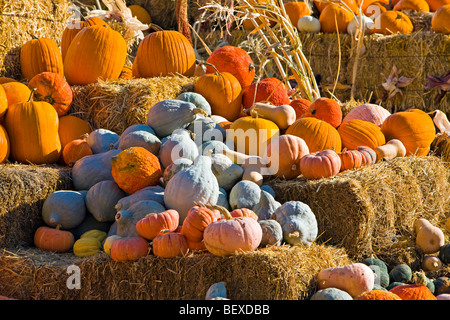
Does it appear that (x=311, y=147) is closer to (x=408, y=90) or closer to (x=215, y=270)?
(x=215, y=270)

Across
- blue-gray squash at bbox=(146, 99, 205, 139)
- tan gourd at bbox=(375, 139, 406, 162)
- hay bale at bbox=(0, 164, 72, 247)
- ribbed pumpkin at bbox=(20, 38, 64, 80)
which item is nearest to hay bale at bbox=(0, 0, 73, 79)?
ribbed pumpkin at bbox=(20, 38, 64, 80)

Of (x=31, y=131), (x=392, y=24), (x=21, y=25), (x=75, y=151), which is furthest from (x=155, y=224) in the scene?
(x=392, y=24)

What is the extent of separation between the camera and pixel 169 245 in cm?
317

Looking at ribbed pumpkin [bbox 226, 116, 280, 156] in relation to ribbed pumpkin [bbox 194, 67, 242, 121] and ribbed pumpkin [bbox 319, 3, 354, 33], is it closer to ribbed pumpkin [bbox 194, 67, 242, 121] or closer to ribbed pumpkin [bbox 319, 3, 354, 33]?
ribbed pumpkin [bbox 194, 67, 242, 121]

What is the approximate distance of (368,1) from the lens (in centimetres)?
830

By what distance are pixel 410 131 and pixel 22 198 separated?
3.03m

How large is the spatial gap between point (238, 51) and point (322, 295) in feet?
10.1

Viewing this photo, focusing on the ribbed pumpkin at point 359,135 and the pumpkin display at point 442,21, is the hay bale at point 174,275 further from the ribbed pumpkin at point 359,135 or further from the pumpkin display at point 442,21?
the pumpkin display at point 442,21

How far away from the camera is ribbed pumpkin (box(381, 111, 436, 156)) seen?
482 cm

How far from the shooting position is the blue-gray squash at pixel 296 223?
339cm

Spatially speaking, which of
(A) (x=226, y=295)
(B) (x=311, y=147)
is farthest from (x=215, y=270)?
(B) (x=311, y=147)

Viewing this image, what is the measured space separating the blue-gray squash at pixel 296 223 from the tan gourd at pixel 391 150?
125cm

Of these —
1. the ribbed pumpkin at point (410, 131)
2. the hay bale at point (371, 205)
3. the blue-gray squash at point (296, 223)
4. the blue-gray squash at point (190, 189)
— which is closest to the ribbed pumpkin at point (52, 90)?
the blue-gray squash at point (190, 189)

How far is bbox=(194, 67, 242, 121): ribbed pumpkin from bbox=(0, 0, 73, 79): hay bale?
1675 mm
